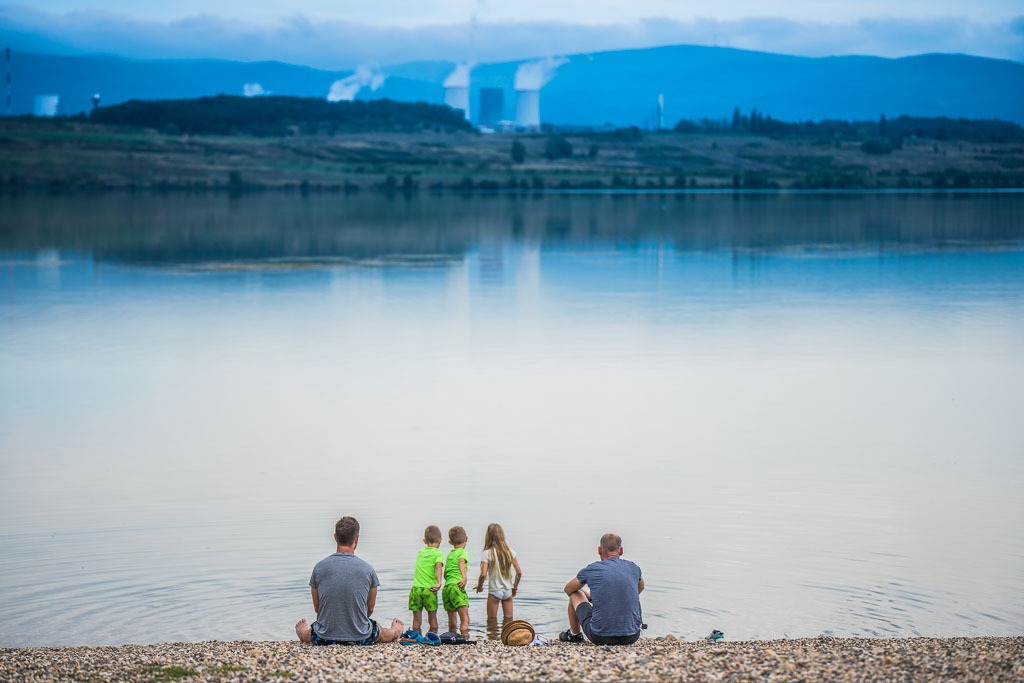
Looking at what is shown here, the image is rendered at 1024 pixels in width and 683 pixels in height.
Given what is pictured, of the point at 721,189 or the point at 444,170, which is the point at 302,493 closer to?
the point at 721,189

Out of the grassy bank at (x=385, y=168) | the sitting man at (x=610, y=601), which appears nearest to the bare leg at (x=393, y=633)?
the sitting man at (x=610, y=601)

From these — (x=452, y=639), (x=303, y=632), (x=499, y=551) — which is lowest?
(x=452, y=639)

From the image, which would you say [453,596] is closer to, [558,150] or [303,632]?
[303,632]

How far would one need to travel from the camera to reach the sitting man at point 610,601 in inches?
Answer: 384

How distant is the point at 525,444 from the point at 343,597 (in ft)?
25.3

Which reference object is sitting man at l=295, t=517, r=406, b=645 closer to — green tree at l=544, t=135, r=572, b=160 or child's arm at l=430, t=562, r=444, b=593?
child's arm at l=430, t=562, r=444, b=593

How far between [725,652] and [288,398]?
12673 millimetres

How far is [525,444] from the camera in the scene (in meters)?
17.2

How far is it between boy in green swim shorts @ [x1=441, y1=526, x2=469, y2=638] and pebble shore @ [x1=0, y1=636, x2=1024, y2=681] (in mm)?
639

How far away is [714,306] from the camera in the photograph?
33.7 meters

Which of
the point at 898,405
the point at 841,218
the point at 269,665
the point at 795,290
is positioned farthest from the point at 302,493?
the point at 841,218

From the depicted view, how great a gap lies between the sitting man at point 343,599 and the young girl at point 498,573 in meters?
1.14

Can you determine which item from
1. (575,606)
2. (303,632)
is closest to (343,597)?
(303,632)

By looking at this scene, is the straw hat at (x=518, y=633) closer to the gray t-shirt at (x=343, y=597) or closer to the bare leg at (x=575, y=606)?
the bare leg at (x=575, y=606)
